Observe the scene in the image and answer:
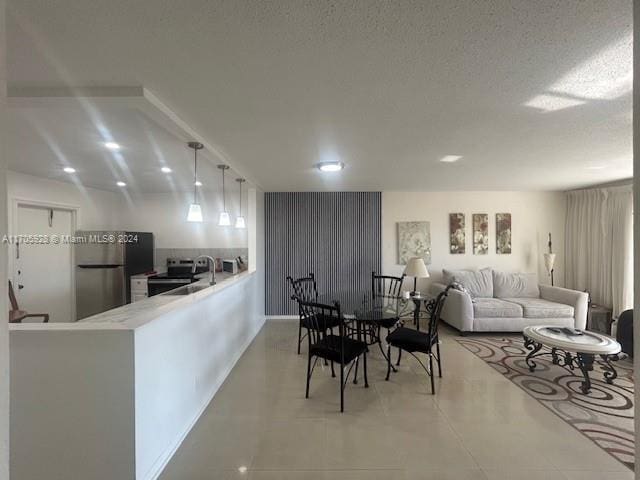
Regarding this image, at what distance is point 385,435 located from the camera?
2137 millimetres

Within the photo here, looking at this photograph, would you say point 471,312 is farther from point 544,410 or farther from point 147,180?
point 147,180

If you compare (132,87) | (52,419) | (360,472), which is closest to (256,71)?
(132,87)

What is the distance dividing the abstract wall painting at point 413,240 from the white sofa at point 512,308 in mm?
793

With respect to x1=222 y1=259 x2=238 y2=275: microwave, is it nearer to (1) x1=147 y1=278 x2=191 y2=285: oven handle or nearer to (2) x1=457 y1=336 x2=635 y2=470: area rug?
(1) x1=147 y1=278 x2=191 y2=285: oven handle

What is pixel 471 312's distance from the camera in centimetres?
429

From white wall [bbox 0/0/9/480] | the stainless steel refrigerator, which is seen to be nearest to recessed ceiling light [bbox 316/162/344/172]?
white wall [bbox 0/0/9/480]

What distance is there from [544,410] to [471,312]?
1914 millimetres

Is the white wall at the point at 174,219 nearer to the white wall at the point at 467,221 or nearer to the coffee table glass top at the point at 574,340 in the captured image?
the white wall at the point at 467,221

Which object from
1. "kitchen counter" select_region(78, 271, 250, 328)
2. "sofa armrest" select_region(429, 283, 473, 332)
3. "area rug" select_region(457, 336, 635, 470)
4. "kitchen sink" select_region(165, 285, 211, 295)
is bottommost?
"area rug" select_region(457, 336, 635, 470)

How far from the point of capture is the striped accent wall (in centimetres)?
529

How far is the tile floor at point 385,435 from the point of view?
1812 mm

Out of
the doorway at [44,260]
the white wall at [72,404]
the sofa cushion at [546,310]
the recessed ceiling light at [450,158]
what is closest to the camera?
the white wall at [72,404]

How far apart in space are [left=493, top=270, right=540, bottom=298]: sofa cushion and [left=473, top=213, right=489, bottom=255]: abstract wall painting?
60cm

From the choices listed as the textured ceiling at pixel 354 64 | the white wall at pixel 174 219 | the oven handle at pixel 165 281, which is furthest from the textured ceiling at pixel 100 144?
the oven handle at pixel 165 281
